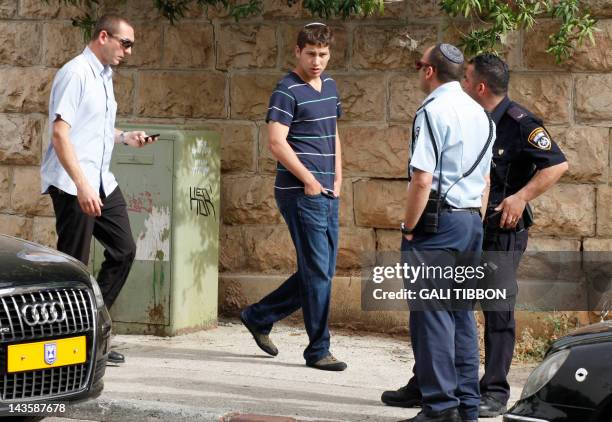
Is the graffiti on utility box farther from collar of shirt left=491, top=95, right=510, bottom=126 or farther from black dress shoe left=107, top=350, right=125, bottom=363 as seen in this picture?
collar of shirt left=491, top=95, right=510, bottom=126

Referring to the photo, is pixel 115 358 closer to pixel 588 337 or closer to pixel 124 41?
pixel 124 41

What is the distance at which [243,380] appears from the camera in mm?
7645

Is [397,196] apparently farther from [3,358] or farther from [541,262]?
[3,358]

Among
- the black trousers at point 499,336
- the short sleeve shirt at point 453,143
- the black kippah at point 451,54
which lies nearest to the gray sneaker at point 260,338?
the black trousers at point 499,336

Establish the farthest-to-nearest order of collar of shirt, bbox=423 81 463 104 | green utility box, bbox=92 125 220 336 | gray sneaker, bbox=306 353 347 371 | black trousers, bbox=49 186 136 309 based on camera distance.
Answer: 1. green utility box, bbox=92 125 220 336
2. gray sneaker, bbox=306 353 347 371
3. black trousers, bbox=49 186 136 309
4. collar of shirt, bbox=423 81 463 104

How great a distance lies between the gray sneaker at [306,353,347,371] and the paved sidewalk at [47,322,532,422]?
2.4 inches

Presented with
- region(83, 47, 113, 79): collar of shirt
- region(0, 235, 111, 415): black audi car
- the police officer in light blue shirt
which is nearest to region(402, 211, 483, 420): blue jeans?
the police officer in light blue shirt

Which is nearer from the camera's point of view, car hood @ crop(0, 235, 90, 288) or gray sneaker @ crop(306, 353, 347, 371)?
car hood @ crop(0, 235, 90, 288)

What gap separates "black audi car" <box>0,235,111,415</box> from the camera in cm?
555

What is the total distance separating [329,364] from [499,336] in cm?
138

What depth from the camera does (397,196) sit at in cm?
926

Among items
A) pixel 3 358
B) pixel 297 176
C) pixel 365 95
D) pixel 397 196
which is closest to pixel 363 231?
pixel 397 196

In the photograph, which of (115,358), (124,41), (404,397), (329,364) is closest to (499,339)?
(404,397)

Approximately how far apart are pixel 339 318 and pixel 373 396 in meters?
2.17
